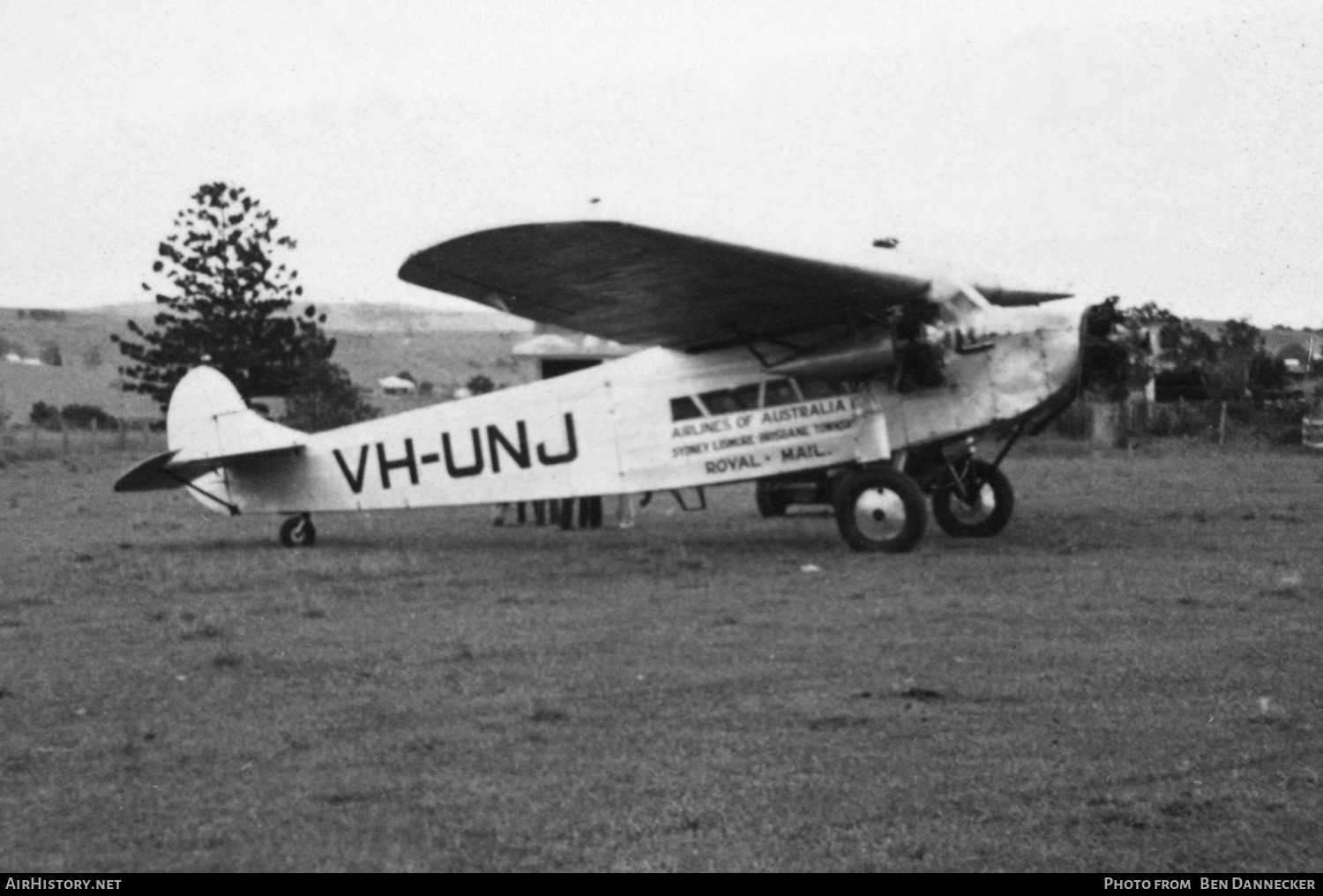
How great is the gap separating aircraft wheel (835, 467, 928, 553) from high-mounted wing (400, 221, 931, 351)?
1.58m

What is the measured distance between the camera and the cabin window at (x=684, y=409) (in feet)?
45.9

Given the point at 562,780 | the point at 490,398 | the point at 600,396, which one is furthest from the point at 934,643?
the point at 490,398

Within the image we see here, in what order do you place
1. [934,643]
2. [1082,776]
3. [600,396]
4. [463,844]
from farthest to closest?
1. [600,396]
2. [934,643]
3. [1082,776]
4. [463,844]

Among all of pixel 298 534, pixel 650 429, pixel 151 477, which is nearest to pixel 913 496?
pixel 650 429

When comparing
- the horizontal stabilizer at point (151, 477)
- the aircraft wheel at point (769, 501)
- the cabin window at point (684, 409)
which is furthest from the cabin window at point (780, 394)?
the horizontal stabilizer at point (151, 477)

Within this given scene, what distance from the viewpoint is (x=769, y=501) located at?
58.6ft

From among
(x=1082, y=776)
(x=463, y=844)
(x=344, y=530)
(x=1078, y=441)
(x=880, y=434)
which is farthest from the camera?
(x=1078, y=441)

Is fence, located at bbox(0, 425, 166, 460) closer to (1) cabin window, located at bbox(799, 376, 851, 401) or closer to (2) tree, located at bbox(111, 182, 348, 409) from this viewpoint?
(2) tree, located at bbox(111, 182, 348, 409)

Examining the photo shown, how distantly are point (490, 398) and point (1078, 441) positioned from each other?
67.3 ft

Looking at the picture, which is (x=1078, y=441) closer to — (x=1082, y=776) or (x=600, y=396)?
(x=600, y=396)

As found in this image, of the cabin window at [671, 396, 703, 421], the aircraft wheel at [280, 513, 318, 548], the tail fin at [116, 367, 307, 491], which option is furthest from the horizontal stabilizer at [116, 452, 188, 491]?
the cabin window at [671, 396, 703, 421]

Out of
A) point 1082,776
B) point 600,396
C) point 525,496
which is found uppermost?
point 600,396

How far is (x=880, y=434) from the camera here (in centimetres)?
1309

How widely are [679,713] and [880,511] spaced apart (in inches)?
269
